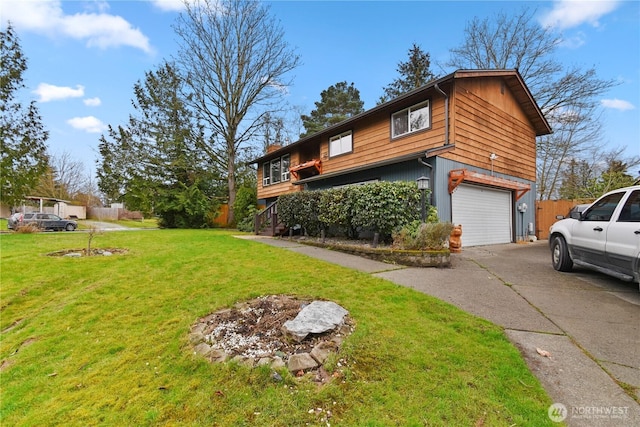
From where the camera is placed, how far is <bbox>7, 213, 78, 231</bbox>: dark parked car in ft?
53.7

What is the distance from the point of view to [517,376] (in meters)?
2.41

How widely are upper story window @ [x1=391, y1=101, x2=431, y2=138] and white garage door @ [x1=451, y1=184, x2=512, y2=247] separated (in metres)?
2.53

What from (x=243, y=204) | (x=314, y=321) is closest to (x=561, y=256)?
(x=314, y=321)

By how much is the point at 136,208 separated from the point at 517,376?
907 inches

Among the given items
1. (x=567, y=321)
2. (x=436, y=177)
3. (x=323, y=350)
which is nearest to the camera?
(x=323, y=350)

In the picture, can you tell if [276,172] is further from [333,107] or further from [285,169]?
[333,107]

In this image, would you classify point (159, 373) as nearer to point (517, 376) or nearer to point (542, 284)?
point (517, 376)

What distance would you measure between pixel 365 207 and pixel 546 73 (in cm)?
1786

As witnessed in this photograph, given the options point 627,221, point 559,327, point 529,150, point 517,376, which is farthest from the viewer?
point 529,150

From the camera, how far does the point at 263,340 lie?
9.60 ft

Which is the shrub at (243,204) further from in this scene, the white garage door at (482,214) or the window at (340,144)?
the white garage door at (482,214)

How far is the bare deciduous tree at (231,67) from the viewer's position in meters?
18.7

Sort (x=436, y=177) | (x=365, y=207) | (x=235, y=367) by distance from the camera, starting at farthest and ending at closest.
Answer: (x=436, y=177)
(x=365, y=207)
(x=235, y=367)

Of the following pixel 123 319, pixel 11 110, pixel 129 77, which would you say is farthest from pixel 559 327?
pixel 129 77
